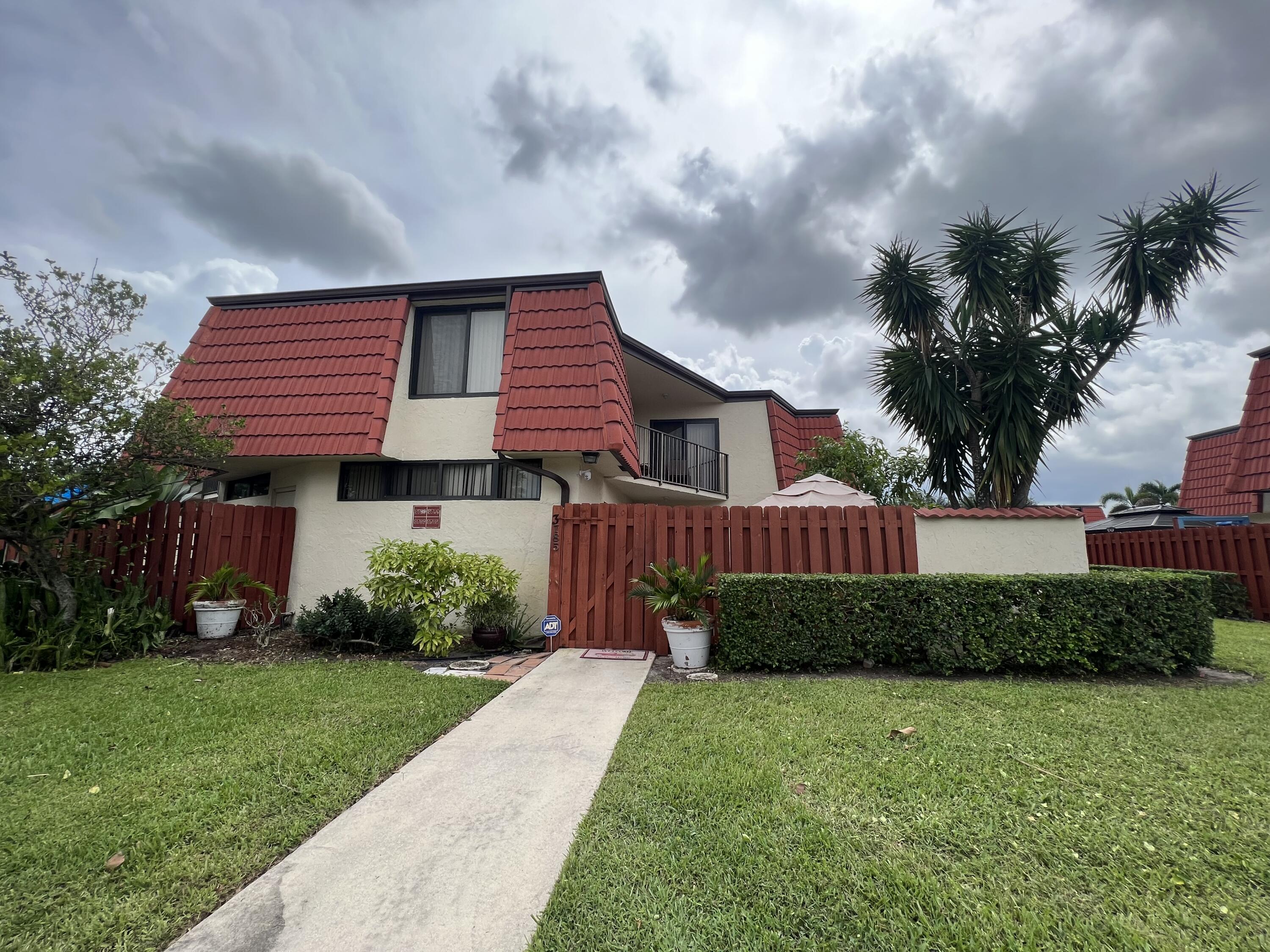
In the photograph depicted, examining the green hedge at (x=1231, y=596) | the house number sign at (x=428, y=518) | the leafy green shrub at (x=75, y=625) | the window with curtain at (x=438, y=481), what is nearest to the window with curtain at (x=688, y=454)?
the window with curtain at (x=438, y=481)

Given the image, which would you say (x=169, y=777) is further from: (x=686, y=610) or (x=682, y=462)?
(x=682, y=462)

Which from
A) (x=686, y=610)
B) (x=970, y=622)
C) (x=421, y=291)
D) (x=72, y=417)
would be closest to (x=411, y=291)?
(x=421, y=291)

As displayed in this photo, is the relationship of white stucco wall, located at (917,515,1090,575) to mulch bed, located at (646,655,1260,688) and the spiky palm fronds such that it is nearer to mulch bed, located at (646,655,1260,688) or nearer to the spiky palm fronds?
mulch bed, located at (646,655,1260,688)

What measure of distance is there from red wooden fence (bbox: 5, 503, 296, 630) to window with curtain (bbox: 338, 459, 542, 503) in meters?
1.60

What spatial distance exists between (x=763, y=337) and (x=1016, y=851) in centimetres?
1393

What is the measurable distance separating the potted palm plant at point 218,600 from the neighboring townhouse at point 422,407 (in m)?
0.87

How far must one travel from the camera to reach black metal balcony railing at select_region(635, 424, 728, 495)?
12984 millimetres

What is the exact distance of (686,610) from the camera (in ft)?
20.8

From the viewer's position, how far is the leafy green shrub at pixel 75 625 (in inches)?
232

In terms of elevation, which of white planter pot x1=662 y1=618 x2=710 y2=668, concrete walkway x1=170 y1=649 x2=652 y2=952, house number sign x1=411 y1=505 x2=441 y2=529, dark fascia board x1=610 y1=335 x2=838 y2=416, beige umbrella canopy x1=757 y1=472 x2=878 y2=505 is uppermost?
dark fascia board x1=610 y1=335 x2=838 y2=416

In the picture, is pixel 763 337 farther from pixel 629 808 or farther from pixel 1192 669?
pixel 629 808

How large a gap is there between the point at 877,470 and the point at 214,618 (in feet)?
44.2

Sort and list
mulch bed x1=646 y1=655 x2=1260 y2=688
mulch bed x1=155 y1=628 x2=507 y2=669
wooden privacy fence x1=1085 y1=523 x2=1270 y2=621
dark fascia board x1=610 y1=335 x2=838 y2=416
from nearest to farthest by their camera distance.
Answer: mulch bed x1=646 y1=655 x2=1260 y2=688 < mulch bed x1=155 y1=628 x2=507 y2=669 < wooden privacy fence x1=1085 y1=523 x2=1270 y2=621 < dark fascia board x1=610 y1=335 x2=838 y2=416

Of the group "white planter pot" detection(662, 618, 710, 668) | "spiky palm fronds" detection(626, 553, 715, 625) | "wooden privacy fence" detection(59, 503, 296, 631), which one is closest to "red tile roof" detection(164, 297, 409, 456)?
"wooden privacy fence" detection(59, 503, 296, 631)
